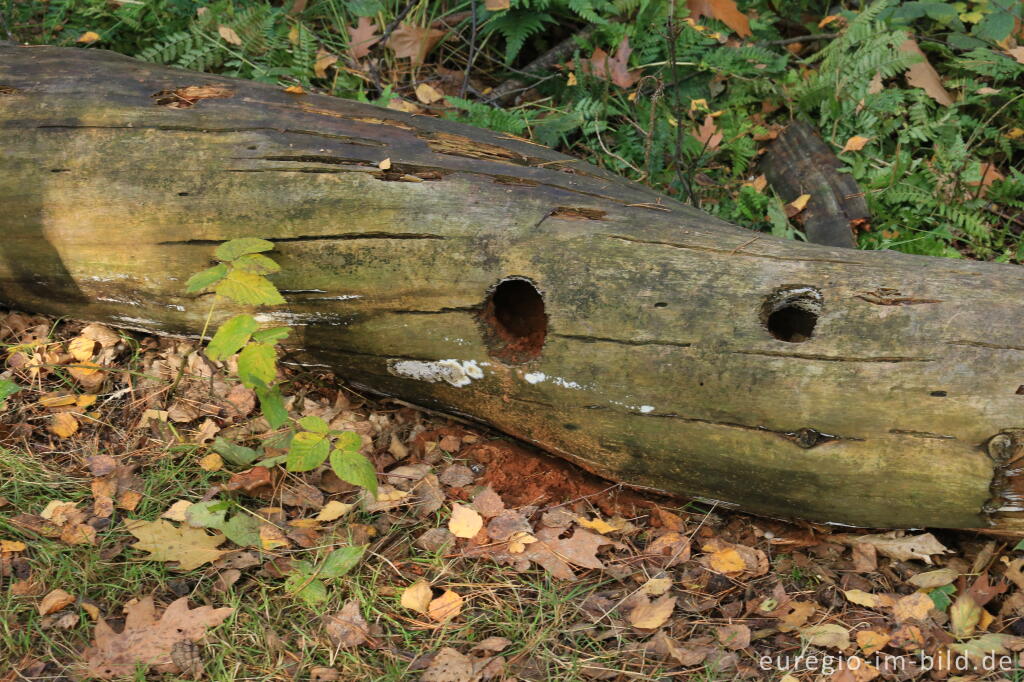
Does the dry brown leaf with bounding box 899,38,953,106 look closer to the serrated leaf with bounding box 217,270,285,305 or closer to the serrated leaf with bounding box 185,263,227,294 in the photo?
the serrated leaf with bounding box 217,270,285,305

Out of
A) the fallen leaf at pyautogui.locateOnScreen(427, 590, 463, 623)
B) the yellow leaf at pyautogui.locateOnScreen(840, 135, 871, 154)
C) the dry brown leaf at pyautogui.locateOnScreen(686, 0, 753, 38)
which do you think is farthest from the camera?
the dry brown leaf at pyautogui.locateOnScreen(686, 0, 753, 38)

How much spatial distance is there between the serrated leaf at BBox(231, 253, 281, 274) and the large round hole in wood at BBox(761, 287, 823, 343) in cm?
174

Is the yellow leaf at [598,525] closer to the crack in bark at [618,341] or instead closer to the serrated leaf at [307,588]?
the crack in bark at [618,341]

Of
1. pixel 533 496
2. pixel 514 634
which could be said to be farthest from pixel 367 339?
pixel 514 634

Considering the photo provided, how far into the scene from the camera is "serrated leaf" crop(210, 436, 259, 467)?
3.19 m

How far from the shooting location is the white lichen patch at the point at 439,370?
10.0 ft

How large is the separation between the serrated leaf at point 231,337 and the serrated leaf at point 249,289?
85 mm

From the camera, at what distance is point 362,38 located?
5066 millimetres

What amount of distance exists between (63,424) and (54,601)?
0.89 meters

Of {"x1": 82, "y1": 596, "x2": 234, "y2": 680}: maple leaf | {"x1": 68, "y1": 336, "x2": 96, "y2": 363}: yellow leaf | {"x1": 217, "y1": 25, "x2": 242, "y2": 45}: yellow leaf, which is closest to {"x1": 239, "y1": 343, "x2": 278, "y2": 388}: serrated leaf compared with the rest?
{"x1": 82, "y1": 596, "x2": 234, "y2": 680}: maple leaf

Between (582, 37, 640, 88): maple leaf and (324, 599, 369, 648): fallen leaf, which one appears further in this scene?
(582, 37, 640, 88): maple leaf

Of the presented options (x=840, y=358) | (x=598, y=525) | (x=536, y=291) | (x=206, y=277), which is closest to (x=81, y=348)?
(x=206, y=277)

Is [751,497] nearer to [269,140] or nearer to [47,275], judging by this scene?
[269,140]

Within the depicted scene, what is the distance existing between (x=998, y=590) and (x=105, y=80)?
4.00 m
